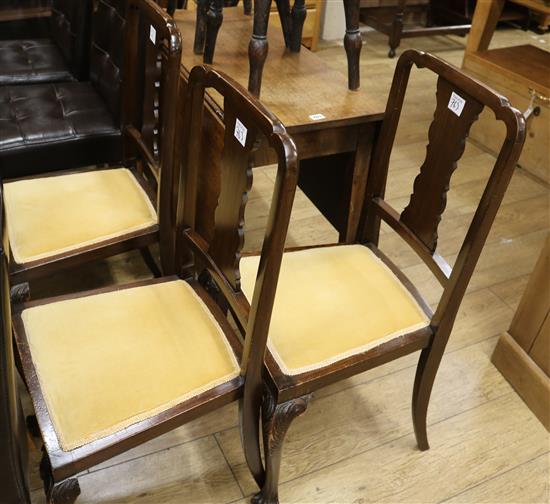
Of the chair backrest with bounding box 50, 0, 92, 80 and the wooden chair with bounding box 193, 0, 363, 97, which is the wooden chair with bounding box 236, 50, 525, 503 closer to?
the wooden chair with bounding box 193, 0, 363, 97

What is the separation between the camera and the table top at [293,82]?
147cm

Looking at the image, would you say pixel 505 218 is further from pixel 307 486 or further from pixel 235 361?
pixel 235 361

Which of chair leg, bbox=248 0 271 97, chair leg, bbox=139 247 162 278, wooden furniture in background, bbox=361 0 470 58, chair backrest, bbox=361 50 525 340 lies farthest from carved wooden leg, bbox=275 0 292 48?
wooden furniture in background, bbox=361 0 470 58

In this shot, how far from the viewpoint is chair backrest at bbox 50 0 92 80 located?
2082mm

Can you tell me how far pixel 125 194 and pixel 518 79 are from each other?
6.22 feet

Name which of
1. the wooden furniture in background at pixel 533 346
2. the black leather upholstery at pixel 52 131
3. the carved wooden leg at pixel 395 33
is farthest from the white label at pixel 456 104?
the carved wooden leg at pixel 395 33

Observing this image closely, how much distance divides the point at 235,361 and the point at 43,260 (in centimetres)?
49

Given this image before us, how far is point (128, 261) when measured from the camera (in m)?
1.96

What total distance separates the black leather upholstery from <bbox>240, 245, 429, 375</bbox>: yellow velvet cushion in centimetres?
77

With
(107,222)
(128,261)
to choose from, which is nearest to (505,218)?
(128,261)

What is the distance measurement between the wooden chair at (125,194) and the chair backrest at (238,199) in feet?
0.43

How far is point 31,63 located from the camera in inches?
86.2

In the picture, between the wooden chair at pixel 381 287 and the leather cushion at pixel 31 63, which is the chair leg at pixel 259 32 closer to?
the wooden chair at pixel 381 287

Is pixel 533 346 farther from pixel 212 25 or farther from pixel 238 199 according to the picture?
pixel 212 25
